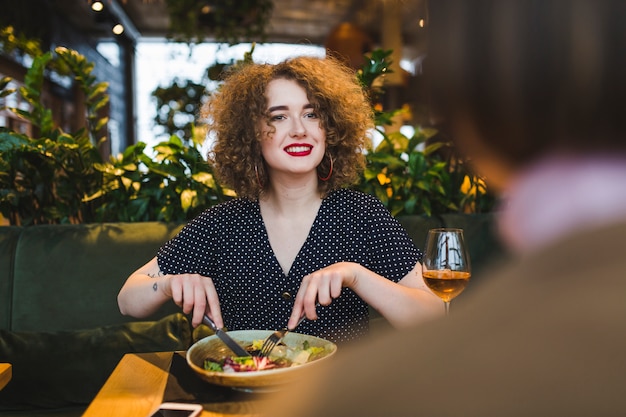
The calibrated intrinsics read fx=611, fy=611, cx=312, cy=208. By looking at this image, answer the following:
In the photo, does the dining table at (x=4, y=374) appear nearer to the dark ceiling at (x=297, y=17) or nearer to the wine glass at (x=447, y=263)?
the wine glass at (x=447, y=263)

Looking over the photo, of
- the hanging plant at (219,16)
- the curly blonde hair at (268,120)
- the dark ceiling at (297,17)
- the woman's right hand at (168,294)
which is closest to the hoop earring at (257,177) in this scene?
the curly blonde hair at (268,120)

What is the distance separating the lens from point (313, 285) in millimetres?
1281

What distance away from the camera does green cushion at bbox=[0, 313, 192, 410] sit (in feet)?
6.19

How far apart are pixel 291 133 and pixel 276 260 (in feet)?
A: 1.17

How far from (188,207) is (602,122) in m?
2.16

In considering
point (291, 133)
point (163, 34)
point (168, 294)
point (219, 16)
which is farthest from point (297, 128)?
point (163, 34)

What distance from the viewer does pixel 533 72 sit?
0.97 feet

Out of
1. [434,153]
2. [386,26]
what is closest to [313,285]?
[434,153]

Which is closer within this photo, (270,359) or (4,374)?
(270,359)

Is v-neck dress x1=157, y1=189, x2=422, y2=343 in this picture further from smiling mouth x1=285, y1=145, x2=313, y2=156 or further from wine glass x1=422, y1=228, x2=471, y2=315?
wine glass x1=422, y1=228, x2=471, y2=315

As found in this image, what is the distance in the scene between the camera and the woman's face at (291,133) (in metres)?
1.67

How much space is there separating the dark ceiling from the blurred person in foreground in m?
6.36

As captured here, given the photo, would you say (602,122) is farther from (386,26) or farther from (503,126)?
A: (386,26)

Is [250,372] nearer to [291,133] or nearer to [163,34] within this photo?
[291,133]
